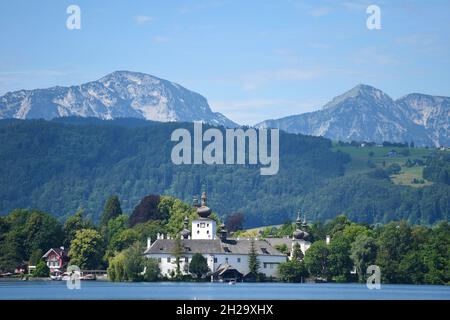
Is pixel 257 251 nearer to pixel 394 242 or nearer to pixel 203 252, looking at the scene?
pixel 203 252

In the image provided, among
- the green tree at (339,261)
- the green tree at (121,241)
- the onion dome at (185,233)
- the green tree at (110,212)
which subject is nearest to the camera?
the green tree at (339,261)

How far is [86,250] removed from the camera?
4151 inches

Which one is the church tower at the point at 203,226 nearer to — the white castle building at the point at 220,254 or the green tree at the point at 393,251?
the white castle building at the point at 220,254

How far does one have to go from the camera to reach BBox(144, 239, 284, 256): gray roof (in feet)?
345

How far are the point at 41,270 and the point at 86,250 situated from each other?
212 inches

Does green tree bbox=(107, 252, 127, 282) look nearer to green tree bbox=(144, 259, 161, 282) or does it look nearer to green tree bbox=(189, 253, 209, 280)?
green tree bbox=(144, 259, 161, 282)

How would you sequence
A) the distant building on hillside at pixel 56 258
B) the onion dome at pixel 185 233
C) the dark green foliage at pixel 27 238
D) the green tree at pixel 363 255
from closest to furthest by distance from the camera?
the green tree at pixel 363 255 < the distant building on hillside at pixel 56 258 < the dark green foliage at pixel 27 238 < the onion dome at pixel 185 233

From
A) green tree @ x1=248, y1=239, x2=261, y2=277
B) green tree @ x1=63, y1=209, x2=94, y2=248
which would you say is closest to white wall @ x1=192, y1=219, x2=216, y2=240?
green tree @ x1=63, y1=209, x2=94, y2=248

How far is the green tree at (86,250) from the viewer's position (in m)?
105

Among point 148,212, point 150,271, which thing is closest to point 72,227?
point 148,212

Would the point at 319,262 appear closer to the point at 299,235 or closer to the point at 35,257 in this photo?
the point at 299,235

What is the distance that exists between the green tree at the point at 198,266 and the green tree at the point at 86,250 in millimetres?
9975

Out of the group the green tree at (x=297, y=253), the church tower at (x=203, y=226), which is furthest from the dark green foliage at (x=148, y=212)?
the green tree at (x=297, y=253)
